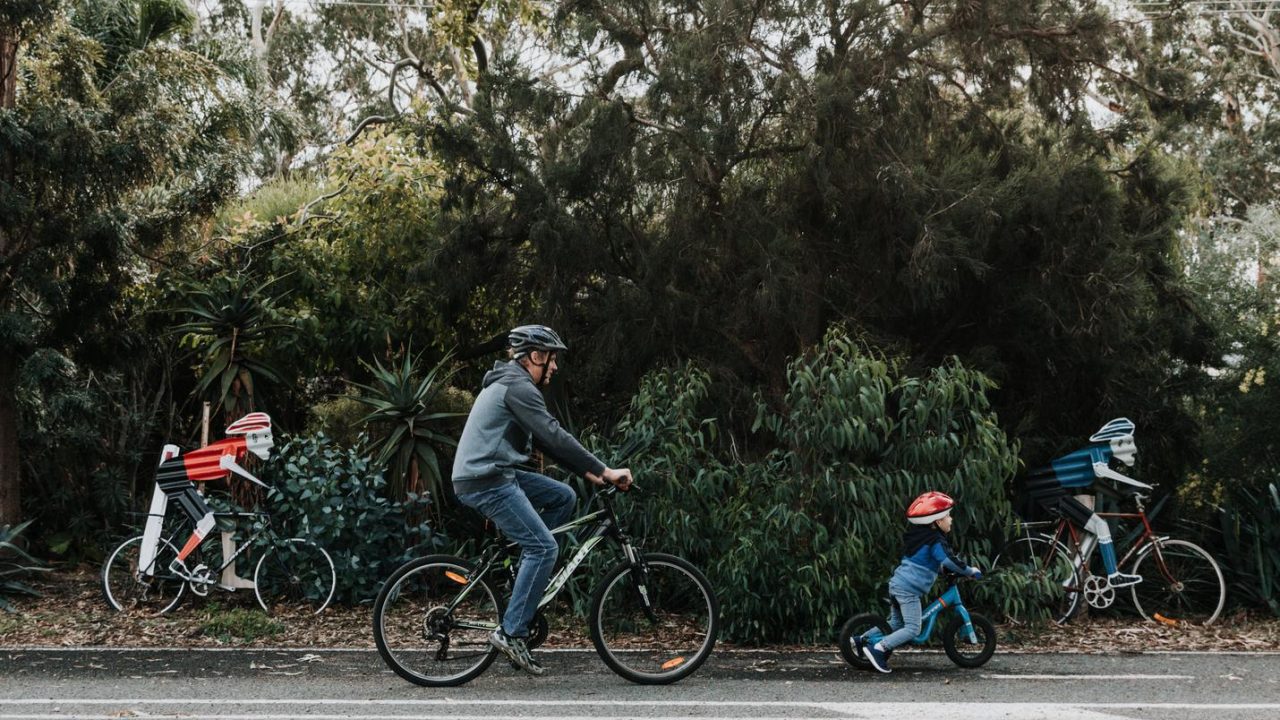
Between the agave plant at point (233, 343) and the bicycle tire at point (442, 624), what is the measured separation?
15.5 ft

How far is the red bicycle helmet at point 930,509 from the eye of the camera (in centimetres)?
760

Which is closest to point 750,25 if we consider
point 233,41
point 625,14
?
point 625,14

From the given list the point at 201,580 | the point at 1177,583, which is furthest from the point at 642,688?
the point at 1177,583

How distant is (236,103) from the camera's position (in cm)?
1288

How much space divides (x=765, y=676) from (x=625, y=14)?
5987 mm

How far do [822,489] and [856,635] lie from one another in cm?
130

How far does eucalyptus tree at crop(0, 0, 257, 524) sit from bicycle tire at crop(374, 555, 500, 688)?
553 cm

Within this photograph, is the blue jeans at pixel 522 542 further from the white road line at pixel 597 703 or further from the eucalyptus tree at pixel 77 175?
the eucalyptus tree at pixel 77 175

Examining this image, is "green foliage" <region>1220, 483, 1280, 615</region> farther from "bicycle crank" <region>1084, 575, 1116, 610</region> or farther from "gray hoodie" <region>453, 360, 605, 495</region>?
"gray hoodie" <region>453, 360, 605, 495</region>

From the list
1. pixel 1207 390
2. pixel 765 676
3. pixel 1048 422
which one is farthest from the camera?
pixel 1207 390

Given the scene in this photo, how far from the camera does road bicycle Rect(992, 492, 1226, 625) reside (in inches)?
389

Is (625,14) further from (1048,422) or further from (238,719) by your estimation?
(238,719)

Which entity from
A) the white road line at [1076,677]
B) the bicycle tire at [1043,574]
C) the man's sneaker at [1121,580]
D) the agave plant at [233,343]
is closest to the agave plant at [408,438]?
the agave plant at [233,343]

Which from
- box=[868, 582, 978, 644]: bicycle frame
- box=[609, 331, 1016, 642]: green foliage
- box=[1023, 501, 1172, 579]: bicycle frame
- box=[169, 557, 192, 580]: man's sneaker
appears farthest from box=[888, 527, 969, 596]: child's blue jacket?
box=[169, 557, 192, 580]: man's sneaker
